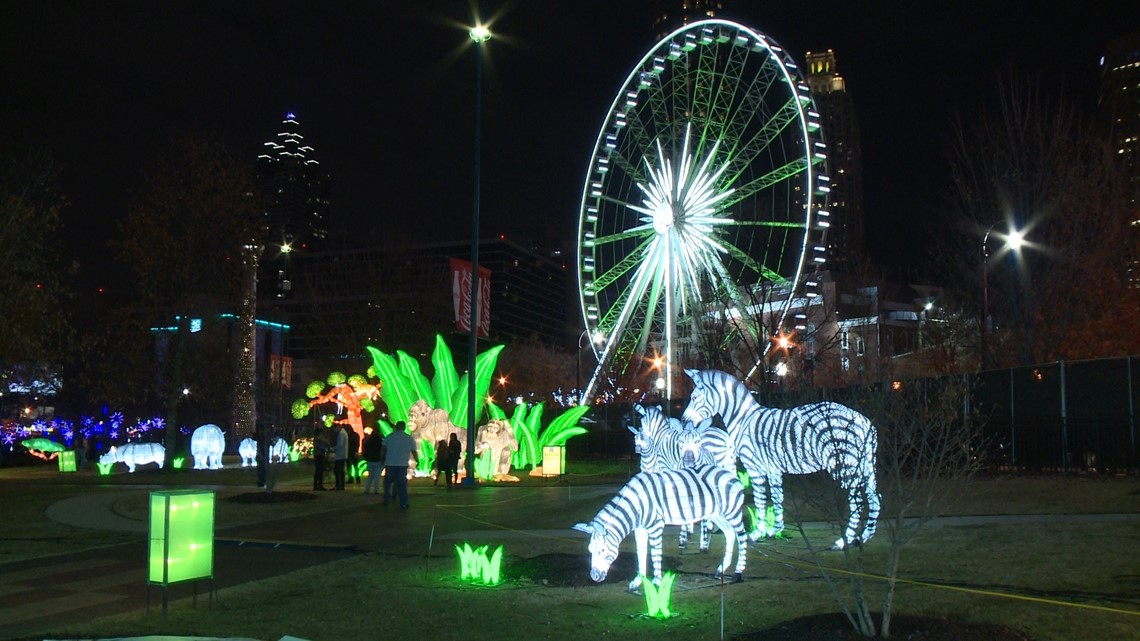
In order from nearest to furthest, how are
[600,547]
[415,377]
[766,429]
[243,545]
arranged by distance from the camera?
[600,547], [766,429], [243,545], [415,377]

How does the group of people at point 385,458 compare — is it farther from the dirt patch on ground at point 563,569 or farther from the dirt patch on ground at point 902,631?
the dirt patch on ground at point 902,631

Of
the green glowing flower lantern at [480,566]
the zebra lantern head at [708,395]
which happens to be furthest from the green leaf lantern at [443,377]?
the green glowing flower lantern at [480,566]

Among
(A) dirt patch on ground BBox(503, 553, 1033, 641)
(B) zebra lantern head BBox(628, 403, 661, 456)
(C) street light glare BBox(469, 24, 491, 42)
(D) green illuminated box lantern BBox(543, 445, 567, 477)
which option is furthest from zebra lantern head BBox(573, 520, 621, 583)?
(D) green illuminated box lantern BBox(543, 445, 567, 477)

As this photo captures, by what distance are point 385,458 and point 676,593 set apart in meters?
11.5

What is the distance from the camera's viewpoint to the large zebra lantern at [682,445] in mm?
13727

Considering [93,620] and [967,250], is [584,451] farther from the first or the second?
[93,620]

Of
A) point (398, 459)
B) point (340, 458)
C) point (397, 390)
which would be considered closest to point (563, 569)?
point (398, 459)

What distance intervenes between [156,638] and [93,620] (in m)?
1.70

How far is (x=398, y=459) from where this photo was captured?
20.7 metres

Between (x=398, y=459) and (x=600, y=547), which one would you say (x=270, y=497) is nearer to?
(x=398, y=459)

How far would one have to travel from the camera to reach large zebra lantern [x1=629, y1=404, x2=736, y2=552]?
1373 cm

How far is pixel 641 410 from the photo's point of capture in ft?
47.1

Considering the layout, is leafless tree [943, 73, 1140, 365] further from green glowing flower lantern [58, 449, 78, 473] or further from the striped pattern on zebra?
green glowing flower lantern [58, 449, 78, 473]

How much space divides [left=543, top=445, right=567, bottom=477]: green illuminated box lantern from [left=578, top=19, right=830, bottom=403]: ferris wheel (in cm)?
408
